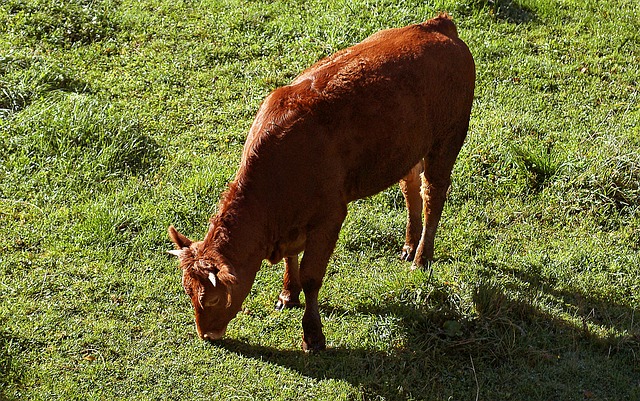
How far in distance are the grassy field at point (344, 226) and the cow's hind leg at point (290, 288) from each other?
0.14 metres

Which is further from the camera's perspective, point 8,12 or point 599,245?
point 8,12

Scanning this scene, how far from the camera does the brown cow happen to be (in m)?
6.39

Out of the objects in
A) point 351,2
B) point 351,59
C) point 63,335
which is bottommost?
point 63,335

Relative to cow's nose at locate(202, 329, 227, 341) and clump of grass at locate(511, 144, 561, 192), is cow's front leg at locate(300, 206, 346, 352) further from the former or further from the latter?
clump of grass at locate(511, 144, 561, 192)

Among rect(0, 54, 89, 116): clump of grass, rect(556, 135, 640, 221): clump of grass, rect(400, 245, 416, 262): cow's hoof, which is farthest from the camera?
rect(0, 54, 89, 116): clump of grass

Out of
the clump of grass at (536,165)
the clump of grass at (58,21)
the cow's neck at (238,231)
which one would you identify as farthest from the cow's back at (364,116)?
the clump of grass at (58,21)

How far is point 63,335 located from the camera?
7.00m

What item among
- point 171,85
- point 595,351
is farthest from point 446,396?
point 171,85

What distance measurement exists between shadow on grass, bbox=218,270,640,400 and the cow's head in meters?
0.56

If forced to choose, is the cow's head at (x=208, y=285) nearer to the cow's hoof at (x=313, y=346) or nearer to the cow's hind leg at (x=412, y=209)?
the cow's hoof at (x=313, y=346)

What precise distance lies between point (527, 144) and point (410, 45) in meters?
2.64

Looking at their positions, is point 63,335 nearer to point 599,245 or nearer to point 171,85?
point 171,85

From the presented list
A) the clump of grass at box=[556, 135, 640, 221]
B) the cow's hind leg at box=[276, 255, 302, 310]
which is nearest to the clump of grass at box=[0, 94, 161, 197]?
the cow's hind leg at box=[276, 255, 302, 310]

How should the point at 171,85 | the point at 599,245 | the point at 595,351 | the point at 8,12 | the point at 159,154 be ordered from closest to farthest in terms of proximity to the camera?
the point at 595,351
the point at 599,245
the point at 159,154
the point at 171,85
the point at 8,12
